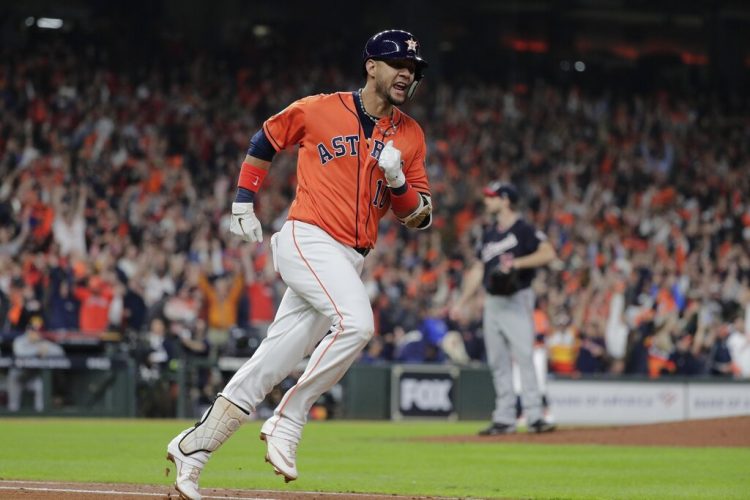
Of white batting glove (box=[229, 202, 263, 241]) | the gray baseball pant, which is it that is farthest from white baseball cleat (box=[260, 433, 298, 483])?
the gray baseball pant

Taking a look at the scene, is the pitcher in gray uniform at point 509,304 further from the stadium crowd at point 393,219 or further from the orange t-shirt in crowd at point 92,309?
the orange t-shirt in crowd at point 92,309

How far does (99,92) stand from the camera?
25109 mm

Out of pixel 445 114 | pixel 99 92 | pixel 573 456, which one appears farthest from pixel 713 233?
pixel 573 456

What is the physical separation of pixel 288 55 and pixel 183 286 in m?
11.9

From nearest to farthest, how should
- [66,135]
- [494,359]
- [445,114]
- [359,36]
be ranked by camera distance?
[494,359]
[66,135]
[445,114]
[359,36]

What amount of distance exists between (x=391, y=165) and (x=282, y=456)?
1492 millimetres

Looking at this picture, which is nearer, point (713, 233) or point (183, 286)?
point (183, 286)

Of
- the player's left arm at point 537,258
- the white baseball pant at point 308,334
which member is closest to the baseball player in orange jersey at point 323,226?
the white baseball pant at point 308,334

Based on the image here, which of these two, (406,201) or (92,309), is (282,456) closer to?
(406,201)

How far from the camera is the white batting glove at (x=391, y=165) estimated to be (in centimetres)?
658

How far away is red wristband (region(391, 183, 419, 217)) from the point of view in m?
6.90

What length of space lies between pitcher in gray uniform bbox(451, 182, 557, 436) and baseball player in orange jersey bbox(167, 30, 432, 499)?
5.65 meters

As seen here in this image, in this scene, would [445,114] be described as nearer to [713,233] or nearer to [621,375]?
[713,233]

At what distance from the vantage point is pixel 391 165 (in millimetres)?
6582
